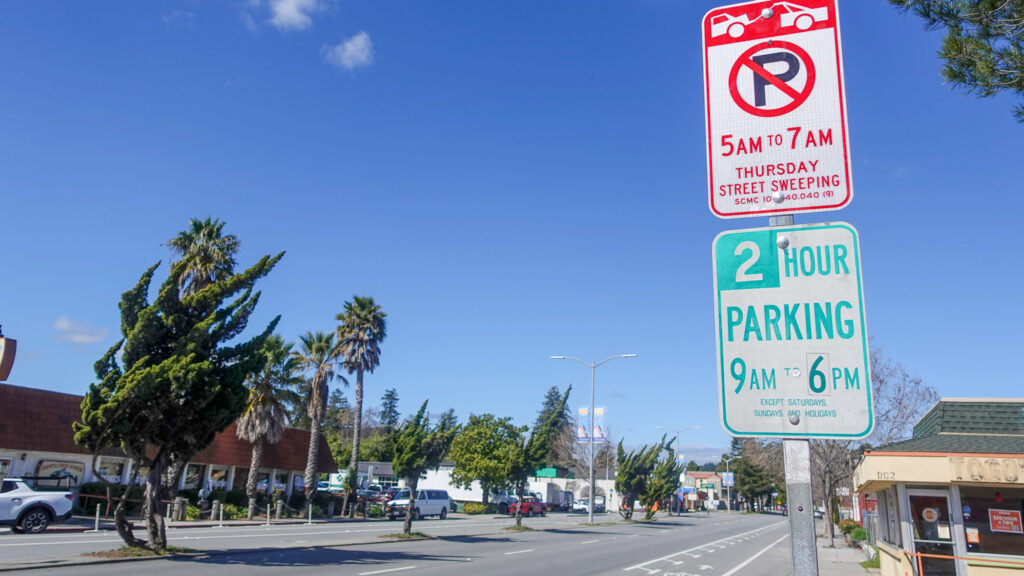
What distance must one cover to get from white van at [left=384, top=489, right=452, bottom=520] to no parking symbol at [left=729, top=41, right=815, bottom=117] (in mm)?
41686

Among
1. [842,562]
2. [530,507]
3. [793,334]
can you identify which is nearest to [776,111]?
[793,334]

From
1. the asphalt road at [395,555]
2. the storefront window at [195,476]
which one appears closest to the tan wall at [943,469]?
the asphalt road at [395,555]

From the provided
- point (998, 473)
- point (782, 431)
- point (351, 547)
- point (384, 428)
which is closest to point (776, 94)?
point (782, 431)

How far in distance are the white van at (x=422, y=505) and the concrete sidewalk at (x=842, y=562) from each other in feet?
76.5

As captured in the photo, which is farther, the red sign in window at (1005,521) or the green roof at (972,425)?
the green roof at (972,425)

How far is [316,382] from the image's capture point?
41469mm

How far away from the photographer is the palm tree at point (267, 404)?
1412 inches

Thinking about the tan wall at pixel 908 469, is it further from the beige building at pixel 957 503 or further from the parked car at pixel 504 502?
the parked car at pixel 504 502

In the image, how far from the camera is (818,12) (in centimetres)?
316

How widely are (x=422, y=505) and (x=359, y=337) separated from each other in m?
12.1

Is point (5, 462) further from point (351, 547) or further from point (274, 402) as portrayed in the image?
point (351, 547)

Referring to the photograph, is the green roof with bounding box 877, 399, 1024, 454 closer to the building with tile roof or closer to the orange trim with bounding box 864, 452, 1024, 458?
the orange trim with bounding box 864, 452, 1024, 458

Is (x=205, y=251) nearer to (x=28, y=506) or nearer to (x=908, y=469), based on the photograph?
(x=28, y=506)

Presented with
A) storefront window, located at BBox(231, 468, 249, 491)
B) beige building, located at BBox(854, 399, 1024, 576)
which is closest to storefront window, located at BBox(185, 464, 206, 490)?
storefront window, located at BBox(231, 468, 249, 491)
